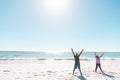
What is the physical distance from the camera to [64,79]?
1266 centimetres

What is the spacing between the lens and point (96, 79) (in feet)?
42.3

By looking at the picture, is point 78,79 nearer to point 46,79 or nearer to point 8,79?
point 46,79

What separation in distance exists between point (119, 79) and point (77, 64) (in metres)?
3.73

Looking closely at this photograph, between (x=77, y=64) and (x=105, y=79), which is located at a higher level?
(x=77, y=64)

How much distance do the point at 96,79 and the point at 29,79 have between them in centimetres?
494

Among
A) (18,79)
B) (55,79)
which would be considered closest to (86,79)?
(55,79)

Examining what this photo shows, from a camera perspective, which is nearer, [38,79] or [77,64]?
[38,79]

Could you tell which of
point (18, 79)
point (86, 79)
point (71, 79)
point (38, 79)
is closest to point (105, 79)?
point (86, 79)

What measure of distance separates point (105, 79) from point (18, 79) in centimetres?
641

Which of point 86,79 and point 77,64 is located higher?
point 77,64

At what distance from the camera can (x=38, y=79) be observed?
1274 centimetres

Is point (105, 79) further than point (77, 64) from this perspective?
No

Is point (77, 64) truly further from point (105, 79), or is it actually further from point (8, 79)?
point (8, 79)

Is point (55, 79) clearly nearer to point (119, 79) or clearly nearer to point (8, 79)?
point (8, 79)
